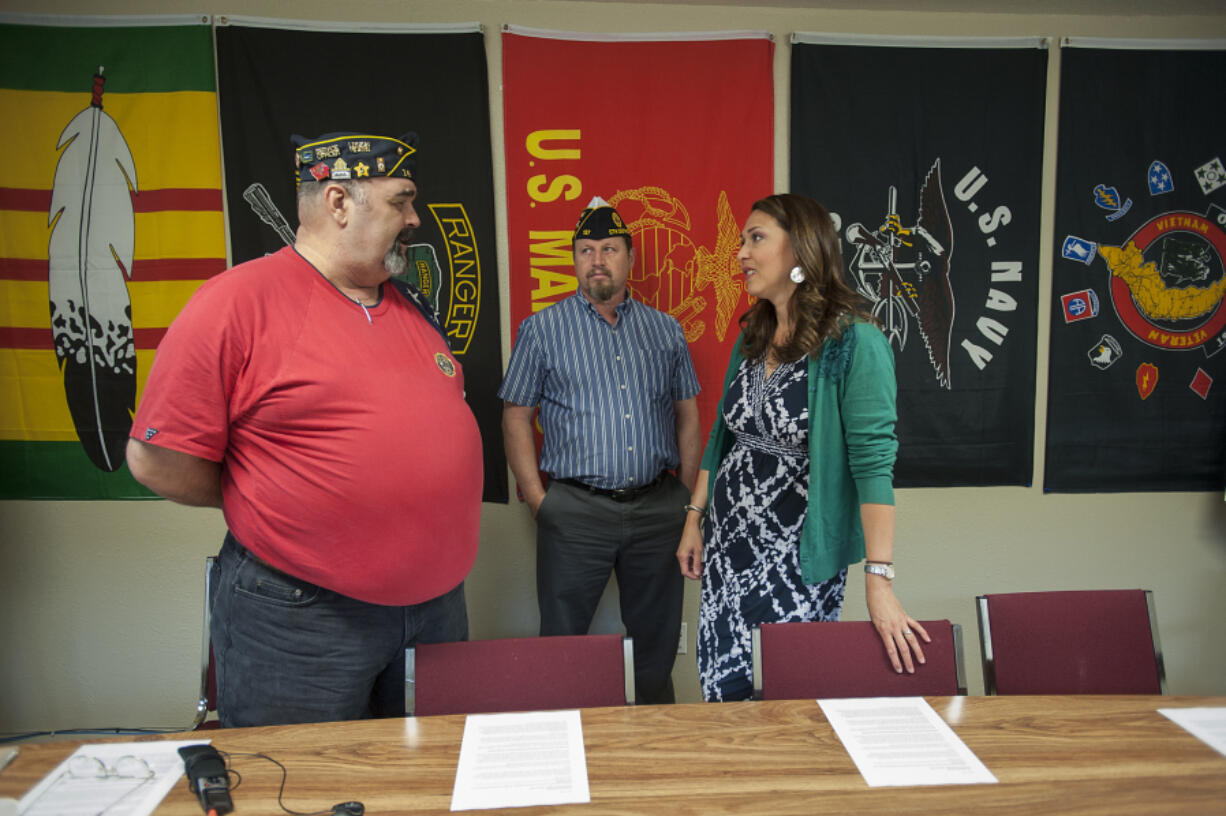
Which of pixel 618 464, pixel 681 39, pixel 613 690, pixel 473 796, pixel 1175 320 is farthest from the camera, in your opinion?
pixel 1175 320

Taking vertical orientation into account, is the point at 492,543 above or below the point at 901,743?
below

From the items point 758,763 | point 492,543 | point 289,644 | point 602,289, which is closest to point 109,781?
point 289,644

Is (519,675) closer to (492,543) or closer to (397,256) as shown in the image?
(397,256)

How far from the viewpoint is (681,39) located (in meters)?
2.68

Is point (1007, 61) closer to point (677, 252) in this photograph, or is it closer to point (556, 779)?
point (677, 252)

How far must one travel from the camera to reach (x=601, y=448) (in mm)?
2467

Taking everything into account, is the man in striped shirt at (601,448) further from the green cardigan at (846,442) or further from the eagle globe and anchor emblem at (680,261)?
the green cardigan at (846,442)

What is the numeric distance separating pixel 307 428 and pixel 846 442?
3.98 feet

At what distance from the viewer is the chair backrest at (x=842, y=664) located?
1.48 metres

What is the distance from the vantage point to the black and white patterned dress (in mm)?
1727

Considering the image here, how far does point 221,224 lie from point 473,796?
7.80 ft

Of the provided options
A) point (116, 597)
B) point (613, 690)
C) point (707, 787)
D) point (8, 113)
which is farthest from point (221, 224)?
point (707, 787)

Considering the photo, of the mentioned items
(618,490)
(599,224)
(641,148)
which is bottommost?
(618,490)

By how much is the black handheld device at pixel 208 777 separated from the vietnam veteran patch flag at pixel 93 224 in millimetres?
1971
